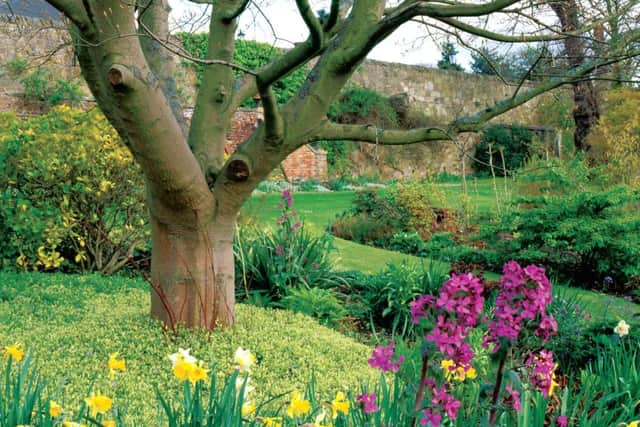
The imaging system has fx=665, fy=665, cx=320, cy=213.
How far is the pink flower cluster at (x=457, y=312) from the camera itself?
5.16ft

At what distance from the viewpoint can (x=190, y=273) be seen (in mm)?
4215

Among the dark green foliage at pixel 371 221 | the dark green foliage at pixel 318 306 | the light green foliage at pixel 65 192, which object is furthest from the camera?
the dark green foliage at pixel 371 221

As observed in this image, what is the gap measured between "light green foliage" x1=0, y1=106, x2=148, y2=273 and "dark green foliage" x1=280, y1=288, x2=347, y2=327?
81.3 inches

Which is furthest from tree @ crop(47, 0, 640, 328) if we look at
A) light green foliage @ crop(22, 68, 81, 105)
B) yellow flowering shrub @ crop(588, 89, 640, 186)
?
light green foliage @ crop(22, 68, 81, 105)

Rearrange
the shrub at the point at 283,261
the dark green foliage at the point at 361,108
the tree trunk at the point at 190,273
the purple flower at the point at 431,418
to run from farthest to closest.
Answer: the dark green foliage at the point at 361,108 → the shrub at the point at 283,261 → the tree trunk at the point at 190,273 → the purple flower at the point at 431,418

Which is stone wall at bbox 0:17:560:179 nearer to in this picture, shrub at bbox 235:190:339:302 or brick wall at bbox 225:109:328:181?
brick wall at bbox 225:109:328:181

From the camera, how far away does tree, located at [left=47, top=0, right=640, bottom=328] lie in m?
3.42

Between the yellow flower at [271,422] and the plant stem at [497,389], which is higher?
the plant stem at [497,389]

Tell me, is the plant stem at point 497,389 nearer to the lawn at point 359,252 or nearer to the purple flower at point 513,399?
the purple flower at point 513,399

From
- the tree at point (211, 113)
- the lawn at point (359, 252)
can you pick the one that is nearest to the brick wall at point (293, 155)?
the lawn at point (359, 252)

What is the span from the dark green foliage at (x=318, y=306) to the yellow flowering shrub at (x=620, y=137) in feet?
21.6

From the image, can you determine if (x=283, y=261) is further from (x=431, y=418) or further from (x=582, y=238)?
(x=431, y=418)

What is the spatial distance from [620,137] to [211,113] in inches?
398

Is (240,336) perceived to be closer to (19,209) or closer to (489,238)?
(19,209)
